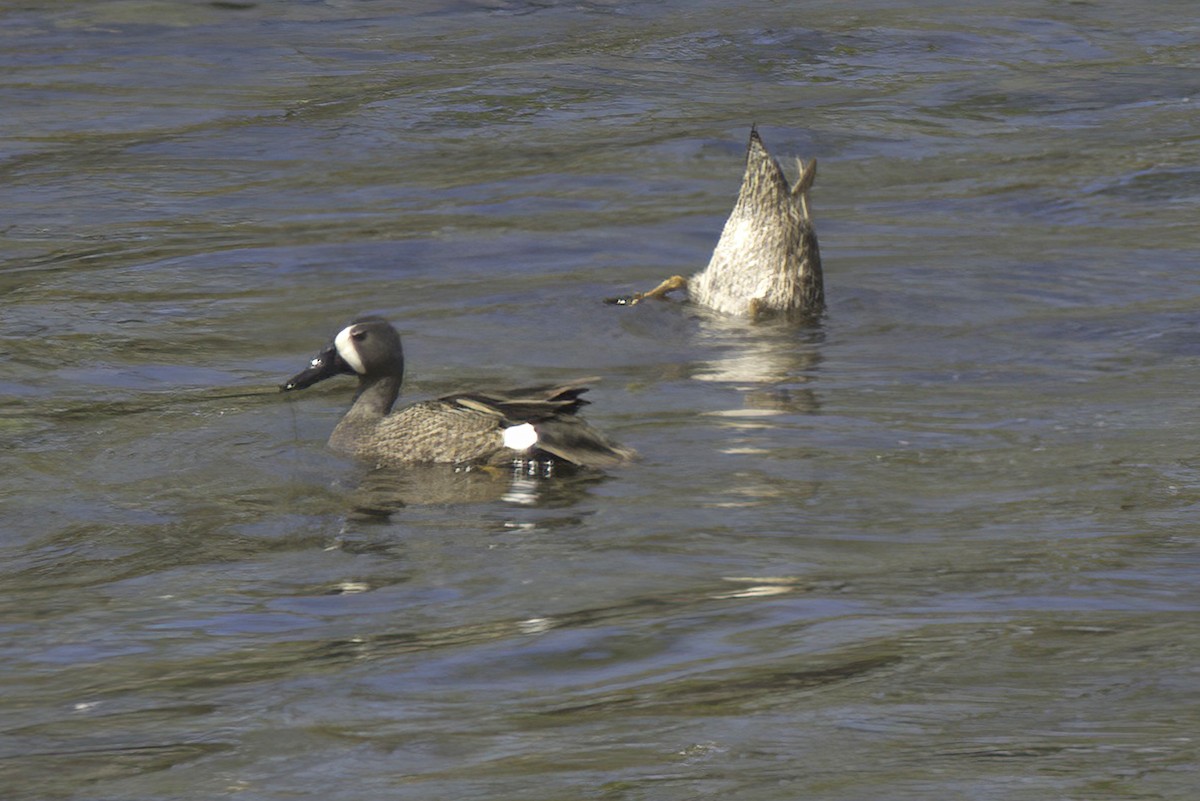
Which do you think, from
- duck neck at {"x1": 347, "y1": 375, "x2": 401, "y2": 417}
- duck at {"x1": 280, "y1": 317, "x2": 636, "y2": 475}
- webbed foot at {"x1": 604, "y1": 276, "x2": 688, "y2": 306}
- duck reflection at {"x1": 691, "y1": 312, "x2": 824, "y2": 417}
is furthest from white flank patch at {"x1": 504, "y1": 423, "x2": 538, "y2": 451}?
→ webbed foot at {"x1": 604, "y1": 276, "x2": 688, "y2": 306}

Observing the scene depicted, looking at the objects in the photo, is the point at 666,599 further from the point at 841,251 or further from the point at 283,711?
the point at 841,251

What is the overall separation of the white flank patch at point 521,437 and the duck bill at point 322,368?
1051 millimetres

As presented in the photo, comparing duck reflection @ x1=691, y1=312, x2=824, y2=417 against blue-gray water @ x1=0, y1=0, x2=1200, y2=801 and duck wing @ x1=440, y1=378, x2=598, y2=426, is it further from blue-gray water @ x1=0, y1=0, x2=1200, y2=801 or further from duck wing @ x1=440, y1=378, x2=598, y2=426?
duck wing @ x1=440, y1=378, x2=598, y2=426

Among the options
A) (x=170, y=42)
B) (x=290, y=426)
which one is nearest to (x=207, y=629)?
(x=290, y=426)

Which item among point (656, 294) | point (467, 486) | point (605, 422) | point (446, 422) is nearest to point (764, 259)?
point (656, 294)

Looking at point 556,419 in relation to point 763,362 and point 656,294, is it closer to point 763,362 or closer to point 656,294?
point 763,362

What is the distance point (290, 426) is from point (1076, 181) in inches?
318

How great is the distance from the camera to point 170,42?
21891mm

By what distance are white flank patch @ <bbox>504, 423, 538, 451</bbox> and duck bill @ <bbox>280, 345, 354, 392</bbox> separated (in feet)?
3.45

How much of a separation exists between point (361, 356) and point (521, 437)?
1076mm

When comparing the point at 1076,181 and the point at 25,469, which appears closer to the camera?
the point at 25,469

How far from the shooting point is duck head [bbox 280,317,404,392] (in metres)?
10.5

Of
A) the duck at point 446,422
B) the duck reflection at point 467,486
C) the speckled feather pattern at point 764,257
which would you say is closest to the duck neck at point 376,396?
the duck at point 446,422

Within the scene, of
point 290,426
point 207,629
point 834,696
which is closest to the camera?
point 834,696
